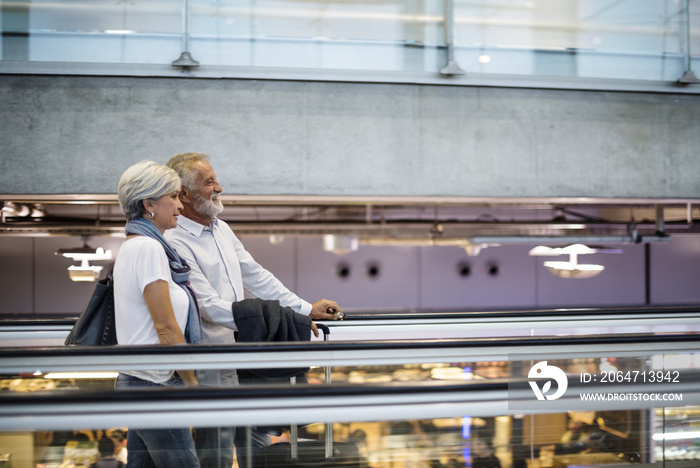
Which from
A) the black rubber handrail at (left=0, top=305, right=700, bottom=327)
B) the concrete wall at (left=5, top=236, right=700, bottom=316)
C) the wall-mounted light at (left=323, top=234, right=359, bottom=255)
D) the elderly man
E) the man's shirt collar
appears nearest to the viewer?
the elderly man

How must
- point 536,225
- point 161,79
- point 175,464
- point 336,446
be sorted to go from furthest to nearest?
point 536,225, point 161,79, point 336,446, point 175,464

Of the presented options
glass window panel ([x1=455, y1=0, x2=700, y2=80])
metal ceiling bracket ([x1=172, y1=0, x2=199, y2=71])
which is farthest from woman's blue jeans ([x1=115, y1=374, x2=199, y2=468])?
glass window panel ([x1=455, y1=0, x2=700, y2=80])

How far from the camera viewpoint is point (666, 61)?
15.2 ft

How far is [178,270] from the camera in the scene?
1697mm

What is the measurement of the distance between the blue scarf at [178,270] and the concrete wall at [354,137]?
2420 millimetres

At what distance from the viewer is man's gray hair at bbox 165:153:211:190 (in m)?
2.03

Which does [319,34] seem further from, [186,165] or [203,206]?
[203,206]

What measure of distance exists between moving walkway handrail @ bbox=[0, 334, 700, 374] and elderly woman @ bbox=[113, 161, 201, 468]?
0.11 m

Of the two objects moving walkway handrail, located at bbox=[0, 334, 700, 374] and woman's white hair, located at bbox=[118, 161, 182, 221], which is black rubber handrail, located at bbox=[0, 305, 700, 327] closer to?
moving walkway handrail, located at bbox=[0, 334, 700, 374]

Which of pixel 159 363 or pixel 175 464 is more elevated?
pixel 159 363

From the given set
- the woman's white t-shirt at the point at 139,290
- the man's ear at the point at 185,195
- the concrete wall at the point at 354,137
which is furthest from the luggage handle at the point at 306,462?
the concrete wall at the point at 354,137

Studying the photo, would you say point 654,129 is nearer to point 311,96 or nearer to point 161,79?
point 311,96

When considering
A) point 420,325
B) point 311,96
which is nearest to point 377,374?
point 420,325

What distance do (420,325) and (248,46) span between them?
294 centimetres
